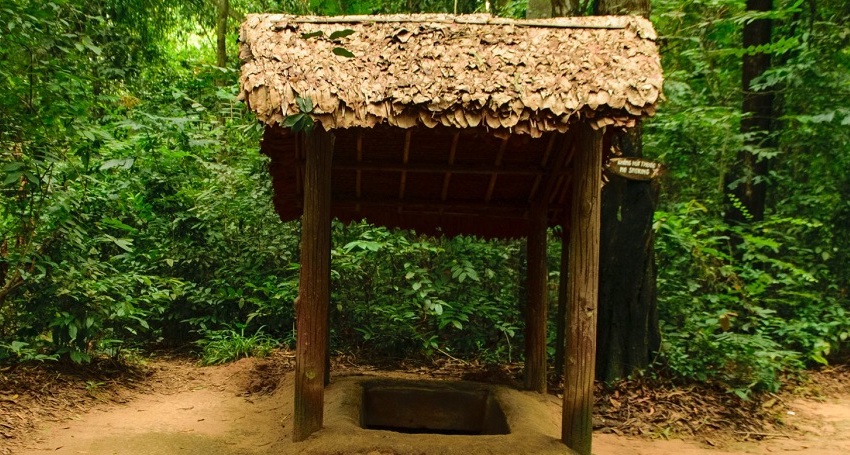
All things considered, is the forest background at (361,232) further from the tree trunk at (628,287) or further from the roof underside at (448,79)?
the roof underside at (448,79)

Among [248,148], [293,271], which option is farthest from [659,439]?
[248,148]

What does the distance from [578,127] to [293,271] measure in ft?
18.8

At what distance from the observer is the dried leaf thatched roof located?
4.23 m

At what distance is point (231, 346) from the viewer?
8344 mm

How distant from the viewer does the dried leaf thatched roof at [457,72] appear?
423 centimetres

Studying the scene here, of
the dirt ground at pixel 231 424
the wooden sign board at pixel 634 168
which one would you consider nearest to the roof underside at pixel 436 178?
the wooden sign board at pixel 634 168

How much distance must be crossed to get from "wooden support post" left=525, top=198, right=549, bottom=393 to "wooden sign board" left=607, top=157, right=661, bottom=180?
799 mm

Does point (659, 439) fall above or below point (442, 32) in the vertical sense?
below

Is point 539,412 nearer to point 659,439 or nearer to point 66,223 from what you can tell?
point 659,439

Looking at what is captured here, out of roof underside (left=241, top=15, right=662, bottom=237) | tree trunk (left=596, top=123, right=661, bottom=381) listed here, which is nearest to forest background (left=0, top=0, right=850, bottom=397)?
tree trunk (left=596, top=123, right=661, bottom=381)

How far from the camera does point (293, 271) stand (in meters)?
9.36

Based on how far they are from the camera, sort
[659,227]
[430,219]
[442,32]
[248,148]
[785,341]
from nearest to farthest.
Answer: [442,32], [430,219], [659,227], [785,341], [248,148]

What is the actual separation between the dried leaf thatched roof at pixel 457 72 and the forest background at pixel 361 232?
253 centimetres

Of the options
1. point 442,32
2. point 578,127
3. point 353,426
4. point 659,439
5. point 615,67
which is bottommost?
point 659,439
